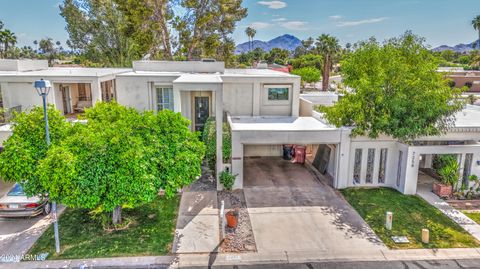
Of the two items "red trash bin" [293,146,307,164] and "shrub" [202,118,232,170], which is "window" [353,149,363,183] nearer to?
"red trash bin" [293,146,307,164]

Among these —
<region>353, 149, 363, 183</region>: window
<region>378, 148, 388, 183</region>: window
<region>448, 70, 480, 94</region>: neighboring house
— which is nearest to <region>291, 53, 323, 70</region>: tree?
<region>448, 70, 480, 94</region>: neighboring house

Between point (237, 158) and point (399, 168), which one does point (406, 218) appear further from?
point (237, 158)

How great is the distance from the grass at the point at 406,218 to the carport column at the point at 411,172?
0.39 metres

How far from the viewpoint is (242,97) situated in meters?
20.2

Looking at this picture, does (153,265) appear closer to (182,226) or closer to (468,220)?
(182,226)

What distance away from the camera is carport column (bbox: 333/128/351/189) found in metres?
16.0

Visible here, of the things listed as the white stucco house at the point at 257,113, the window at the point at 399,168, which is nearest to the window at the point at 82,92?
the white stucco house at the point at 257,113

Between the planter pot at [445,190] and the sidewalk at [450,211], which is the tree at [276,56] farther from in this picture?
the planter pot at [445,190]

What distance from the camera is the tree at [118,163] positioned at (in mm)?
9891

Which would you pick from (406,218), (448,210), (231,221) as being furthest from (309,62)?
(231,221)

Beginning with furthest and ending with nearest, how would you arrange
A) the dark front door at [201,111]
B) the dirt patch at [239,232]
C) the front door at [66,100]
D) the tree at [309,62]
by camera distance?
the tree at [309,62]
the front door at [66,100]
the dark front door at [201,111]
the dirt patch at [239,232]

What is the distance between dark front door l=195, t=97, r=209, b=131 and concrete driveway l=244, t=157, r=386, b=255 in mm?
4497

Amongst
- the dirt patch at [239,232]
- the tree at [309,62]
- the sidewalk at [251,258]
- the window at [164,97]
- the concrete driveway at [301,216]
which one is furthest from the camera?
the tree at [309,62]

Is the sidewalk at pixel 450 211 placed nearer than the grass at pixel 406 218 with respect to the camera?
No
